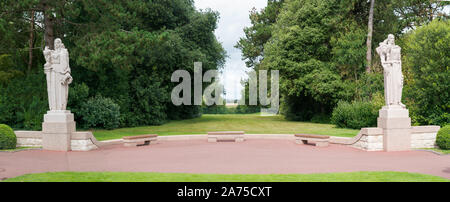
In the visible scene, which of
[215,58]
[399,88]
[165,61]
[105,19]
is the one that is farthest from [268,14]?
[399,88]

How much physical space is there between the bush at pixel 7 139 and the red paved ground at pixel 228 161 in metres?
1.13

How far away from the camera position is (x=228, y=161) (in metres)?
10.9

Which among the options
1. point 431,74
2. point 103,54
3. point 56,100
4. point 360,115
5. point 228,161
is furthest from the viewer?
point 360,115

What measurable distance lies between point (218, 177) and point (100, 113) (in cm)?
1867

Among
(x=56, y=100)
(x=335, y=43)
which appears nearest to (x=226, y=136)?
(x=56, y=100)

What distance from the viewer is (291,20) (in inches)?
1323

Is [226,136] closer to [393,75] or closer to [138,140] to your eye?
[138,140]

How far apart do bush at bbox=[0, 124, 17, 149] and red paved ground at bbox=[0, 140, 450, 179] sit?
1132 mm

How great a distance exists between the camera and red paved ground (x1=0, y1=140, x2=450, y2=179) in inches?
372

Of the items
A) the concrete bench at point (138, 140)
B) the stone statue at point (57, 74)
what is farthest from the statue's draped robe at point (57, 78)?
the concrete bench at point (138, 140)

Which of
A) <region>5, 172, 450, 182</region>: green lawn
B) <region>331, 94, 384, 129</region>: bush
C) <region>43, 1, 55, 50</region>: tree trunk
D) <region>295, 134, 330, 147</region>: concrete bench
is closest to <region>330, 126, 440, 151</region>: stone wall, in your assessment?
<region>295, 134, 330, 147</region>: concrete bench

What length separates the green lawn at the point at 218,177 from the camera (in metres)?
7.87

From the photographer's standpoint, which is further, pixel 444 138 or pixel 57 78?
pixel 57 78

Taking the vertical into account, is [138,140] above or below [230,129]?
above
